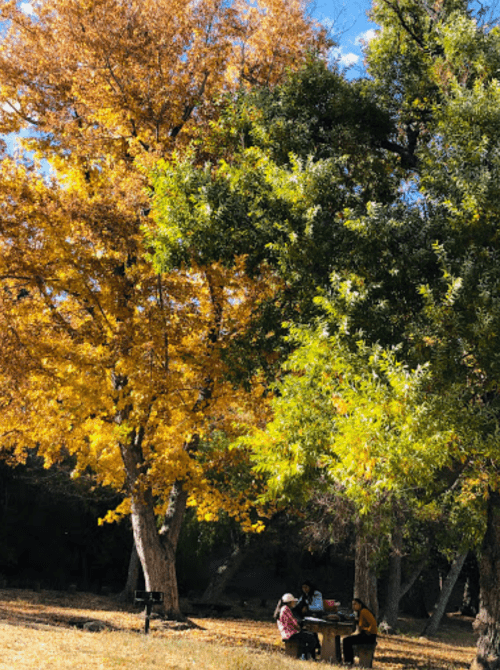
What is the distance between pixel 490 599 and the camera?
966 centimetres

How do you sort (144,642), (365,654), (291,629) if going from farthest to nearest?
(365,654) < (291,629) < (144,642)

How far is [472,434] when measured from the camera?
300 inches

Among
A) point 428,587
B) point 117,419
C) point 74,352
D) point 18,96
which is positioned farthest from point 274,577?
point 18,96

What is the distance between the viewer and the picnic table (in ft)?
34.5

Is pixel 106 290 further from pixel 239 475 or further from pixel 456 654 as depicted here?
pixel 456 654

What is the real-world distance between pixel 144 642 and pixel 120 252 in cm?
643

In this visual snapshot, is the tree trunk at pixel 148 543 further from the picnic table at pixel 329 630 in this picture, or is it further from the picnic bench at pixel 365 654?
the picnic bench at pixel 365 654

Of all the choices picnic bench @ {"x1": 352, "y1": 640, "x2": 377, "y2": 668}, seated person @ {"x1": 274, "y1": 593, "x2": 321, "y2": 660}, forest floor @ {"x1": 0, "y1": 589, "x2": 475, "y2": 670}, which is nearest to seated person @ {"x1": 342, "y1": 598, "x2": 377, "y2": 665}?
picnic bench @ {"x1": 352, "y1": 640, "x2": 377, "y2": 668}

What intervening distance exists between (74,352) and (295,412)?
14.8ft

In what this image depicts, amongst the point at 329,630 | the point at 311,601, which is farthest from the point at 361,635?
the point at 311,601

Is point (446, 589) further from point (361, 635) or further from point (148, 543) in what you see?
point (148, 543)

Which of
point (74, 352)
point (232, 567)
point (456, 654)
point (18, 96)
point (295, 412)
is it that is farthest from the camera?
point (232, 567)

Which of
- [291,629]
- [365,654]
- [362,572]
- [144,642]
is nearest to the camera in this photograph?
[144,642]

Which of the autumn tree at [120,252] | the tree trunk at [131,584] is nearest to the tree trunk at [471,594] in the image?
the tree trunk at [131,584]
